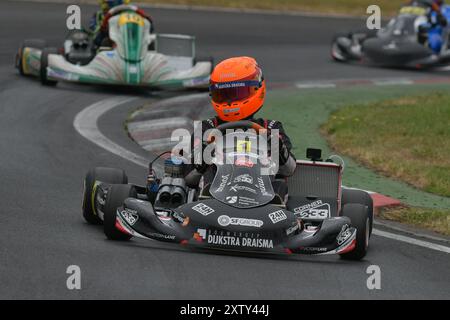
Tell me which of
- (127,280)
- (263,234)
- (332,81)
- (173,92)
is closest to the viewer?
(127,280)

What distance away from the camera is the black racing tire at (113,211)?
8531 mm

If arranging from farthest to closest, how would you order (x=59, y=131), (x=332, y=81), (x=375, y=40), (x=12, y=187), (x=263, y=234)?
(x=375, y=40) → (x=332, y=81) → (x=59, y=131) → (x=12, y=187) → (x=263, y=234)

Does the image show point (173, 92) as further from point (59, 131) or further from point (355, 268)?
point (355, 268)

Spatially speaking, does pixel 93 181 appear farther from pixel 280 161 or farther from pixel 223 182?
pixel 280 161

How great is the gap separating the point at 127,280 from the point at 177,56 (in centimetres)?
1034

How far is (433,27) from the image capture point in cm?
2094

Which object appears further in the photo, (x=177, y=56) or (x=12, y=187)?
(x=177, y=56)

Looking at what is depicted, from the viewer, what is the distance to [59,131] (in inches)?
530

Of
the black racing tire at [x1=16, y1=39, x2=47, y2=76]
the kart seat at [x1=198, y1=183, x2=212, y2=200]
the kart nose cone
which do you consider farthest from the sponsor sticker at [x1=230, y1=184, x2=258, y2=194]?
the kart nose cone

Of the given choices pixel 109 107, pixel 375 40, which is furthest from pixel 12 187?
pixel 375 40

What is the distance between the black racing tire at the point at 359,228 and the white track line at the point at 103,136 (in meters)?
0.75

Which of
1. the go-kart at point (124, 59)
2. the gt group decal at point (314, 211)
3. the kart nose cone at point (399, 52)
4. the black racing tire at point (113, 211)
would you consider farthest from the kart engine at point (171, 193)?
the kart nose cone at point (399, 52)

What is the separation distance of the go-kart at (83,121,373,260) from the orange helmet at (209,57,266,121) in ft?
0.92

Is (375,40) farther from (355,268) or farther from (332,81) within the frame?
(355,268)
